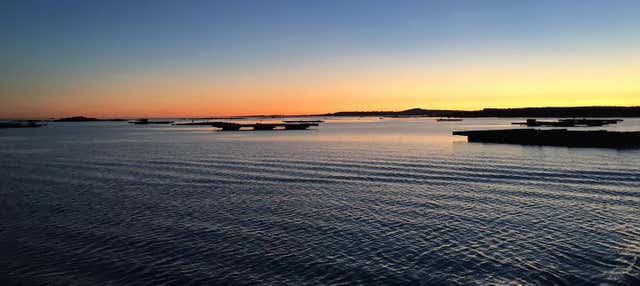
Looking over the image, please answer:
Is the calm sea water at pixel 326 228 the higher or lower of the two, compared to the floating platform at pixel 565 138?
lower

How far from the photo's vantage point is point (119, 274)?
41.5 feet

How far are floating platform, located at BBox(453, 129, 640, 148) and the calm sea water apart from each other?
85.7 feet

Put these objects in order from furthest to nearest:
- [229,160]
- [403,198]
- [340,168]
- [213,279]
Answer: [229,160] < [340,168] < [403,198] < [213,279]

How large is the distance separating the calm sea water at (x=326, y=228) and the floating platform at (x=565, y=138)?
26.1 m

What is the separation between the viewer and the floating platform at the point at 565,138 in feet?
188

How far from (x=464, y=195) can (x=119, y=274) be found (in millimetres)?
18872

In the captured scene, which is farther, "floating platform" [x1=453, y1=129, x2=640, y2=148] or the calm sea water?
"floating platform" [x1=453, y1=129, x2=640, y2=148]

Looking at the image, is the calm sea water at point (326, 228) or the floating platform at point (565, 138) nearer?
the calm sea water at point (326, 228)

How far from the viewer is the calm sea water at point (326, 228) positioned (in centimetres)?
1261

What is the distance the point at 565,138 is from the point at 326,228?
5706 cm

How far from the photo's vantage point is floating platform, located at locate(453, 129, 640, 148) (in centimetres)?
5734

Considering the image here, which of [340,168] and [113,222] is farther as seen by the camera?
[340,168]

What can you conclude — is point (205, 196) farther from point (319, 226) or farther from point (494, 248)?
point (494, 248)

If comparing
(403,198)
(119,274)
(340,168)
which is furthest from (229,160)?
(119,274)
